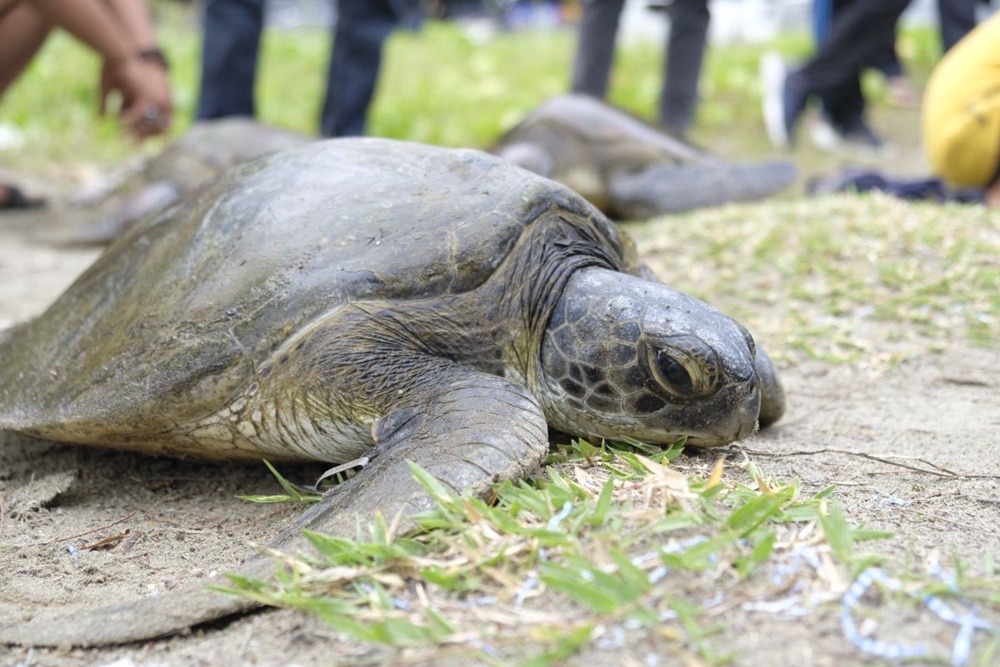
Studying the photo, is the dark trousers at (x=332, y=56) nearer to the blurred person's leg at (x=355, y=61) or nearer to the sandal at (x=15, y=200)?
the blurred person's leg at (x=355, y=61)

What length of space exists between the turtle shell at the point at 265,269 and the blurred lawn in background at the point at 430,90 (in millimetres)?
4196

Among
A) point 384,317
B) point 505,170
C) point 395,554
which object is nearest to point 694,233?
point 505,170

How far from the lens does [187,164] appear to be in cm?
483

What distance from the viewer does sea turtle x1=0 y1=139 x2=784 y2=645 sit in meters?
1.70

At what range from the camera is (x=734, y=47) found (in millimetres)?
8828

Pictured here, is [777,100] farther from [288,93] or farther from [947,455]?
[947,455]

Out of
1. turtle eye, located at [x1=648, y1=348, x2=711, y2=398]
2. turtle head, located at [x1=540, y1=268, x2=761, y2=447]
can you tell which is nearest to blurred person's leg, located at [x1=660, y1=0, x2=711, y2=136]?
turtle head, located at [x1=540, y1=268, x2=761, y2=447]

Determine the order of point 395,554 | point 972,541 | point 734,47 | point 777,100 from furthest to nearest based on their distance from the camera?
point 734,47 → point 777,100 → point 972,541 → point 395,554

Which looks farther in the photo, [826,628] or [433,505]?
[433,505]

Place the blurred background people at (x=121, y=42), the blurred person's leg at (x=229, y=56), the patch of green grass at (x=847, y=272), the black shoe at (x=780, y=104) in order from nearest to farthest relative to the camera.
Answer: the patch of green grass at (x=847, y=272)
the blurred background people at (x=121, y=42)
the blurred person's leg at (x=229, y=56)
the black shoe at (x=780, y=104)

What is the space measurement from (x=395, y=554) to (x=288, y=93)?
22.8 ft

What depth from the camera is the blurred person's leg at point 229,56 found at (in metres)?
4.69

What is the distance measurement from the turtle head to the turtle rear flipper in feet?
8.80

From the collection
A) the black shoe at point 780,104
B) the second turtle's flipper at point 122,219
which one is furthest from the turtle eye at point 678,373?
the black shoe at point 780,104
